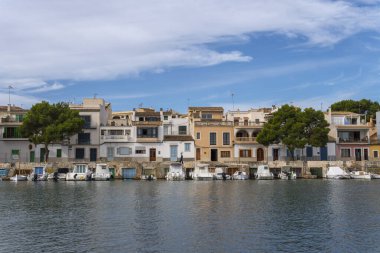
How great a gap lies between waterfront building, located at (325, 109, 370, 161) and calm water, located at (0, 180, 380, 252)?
42.5m

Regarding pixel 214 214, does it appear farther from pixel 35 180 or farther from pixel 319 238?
pixel 35 180

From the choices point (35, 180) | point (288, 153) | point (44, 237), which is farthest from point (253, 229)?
point (288, 153)

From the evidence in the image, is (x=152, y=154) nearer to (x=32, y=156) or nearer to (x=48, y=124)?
(x=48, y=124)

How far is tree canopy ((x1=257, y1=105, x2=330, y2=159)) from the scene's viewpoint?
9100 cm

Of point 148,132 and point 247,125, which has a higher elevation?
point 247,125

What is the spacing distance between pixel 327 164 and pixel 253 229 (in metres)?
60.5

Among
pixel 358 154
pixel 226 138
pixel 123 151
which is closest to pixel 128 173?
pixel 123 151

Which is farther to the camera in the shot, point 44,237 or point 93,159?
point 93,159

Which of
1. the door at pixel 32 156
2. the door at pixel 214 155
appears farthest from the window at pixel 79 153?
the door at pixel 214 155

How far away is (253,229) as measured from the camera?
35625mm

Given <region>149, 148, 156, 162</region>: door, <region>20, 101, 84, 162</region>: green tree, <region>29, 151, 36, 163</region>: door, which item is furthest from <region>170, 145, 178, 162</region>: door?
<region>29, 151, 36, 163</region>: door

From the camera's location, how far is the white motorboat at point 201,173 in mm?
87062

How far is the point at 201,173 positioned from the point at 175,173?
4.60 meters

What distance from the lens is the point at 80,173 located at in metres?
86.4
